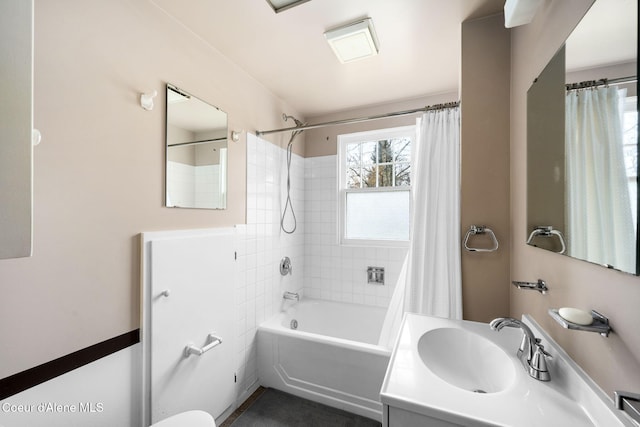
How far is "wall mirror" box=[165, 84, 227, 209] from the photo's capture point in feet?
4.76

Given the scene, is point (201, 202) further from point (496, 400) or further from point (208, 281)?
point (496, 400)

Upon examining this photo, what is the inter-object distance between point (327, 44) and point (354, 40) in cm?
20

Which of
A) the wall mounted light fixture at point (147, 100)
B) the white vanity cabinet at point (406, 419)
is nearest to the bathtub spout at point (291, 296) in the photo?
the white vanity cabinet at point (406, 419)

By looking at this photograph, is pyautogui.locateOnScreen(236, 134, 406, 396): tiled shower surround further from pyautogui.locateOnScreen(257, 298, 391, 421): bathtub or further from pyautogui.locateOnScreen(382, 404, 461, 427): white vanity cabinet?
pyautogui.locateOnScreen(382, 404, 461, 427): white vanity cabinet

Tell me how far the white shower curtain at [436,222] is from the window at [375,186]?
0.79 meters

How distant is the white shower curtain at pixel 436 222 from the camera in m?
1.61

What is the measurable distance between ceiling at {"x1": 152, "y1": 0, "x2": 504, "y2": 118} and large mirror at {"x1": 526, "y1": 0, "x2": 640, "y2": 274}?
80 cm

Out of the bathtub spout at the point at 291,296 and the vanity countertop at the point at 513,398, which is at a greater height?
the vanity countertop at the point at 513,398

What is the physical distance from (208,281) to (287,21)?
1660 mm

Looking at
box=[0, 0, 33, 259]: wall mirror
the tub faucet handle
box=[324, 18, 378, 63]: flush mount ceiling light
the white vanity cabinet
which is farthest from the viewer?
the tub faucet handle

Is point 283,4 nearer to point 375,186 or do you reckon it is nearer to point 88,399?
point 375,186

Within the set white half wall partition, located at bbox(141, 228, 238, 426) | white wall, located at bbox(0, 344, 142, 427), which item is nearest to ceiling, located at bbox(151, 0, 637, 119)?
white half wall partition, located at bbox(141, 228, 238, 426)

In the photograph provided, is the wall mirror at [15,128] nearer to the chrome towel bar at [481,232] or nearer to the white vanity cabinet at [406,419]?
the white vanity cabinet at [406,419]

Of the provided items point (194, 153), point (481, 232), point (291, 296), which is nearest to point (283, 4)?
point (194, 153)
